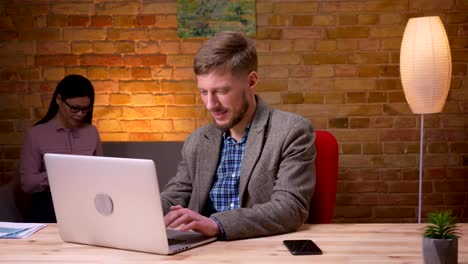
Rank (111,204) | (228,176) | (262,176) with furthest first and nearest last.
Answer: (228,176) → (262,176) → (111,204)

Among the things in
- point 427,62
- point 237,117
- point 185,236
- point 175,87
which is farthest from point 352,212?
point 185,236

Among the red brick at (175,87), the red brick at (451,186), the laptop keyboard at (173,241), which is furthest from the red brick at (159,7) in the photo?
the laptop keyboard at (173,241)

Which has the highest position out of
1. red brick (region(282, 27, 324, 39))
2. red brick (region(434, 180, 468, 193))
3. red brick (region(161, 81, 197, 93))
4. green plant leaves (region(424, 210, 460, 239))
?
red brick (region(282, 27, 324, 39))

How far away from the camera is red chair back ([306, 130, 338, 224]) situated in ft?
8.30

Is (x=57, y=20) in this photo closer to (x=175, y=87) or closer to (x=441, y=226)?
(x=175, y=87)

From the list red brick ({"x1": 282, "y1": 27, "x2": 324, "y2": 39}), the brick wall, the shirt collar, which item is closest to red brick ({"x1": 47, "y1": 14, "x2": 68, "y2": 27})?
the brick wall

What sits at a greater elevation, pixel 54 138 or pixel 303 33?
pixel 303 33

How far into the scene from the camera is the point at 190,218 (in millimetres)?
1880

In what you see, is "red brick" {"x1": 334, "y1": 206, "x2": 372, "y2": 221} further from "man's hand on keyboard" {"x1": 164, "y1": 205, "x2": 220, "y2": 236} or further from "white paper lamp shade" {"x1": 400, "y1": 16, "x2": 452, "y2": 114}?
"man's hand on keyboard" {"x1": 164, "y1": 205, "x2": 220, "y2": 236}

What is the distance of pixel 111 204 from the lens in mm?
1758

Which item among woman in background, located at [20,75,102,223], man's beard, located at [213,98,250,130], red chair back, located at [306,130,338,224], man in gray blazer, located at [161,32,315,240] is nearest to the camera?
man in gray blazer, located at [161,32,315,240]

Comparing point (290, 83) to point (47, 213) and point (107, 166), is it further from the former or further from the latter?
point (107, 166)

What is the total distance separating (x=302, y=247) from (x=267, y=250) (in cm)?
10

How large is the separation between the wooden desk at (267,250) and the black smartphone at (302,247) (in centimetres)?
2
